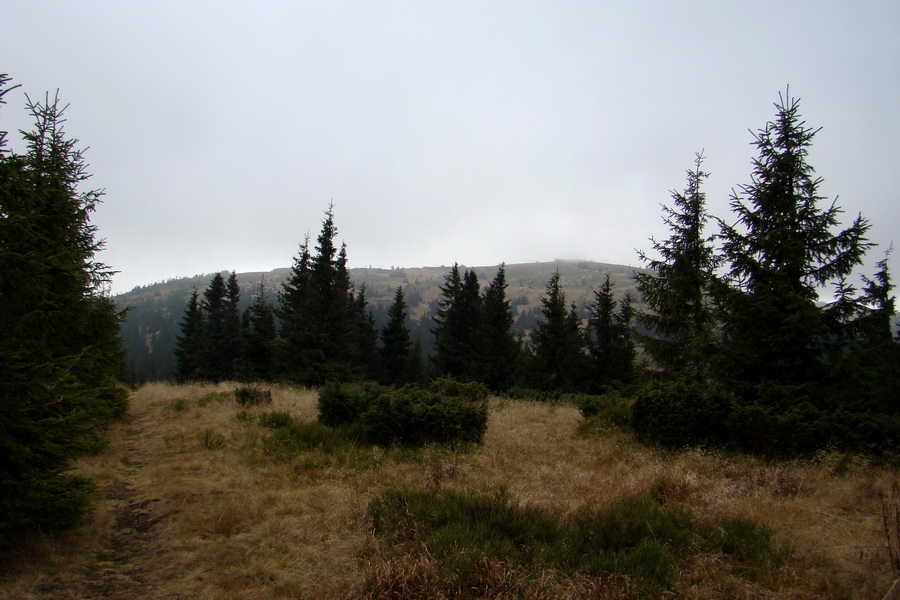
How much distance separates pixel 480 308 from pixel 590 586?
112ft

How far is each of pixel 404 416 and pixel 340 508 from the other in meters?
3.72

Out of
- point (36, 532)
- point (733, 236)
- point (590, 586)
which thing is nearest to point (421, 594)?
point (590, 586)

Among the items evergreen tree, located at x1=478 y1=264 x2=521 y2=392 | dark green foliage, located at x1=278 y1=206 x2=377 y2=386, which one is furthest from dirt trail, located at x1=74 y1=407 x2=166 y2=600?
evergreen tree, located at x1=478 y1=264 x2=521 y2=392

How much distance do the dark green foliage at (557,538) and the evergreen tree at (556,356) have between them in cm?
2682

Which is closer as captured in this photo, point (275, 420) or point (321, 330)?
point (275, 420)

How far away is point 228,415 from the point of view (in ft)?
39.3

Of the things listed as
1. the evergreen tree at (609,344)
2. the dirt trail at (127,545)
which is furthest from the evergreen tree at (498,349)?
the dirt trail at (127,545)

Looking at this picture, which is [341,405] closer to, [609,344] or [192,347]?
[609,344]

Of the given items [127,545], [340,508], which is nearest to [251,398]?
[127,545]

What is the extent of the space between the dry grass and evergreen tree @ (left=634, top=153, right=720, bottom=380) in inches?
275

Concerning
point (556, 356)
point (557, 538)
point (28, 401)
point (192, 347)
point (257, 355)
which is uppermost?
point (28, 401)

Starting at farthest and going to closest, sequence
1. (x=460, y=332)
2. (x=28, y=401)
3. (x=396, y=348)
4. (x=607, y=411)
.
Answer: (x=396, y=348) < (x=460, y=332) < (x=607, y=411) < (x=28, y=401)

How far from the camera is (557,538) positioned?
15.6 ft

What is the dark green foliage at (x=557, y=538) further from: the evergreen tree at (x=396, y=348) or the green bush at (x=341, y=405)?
the evergreen tree at (x=396, y=348)
